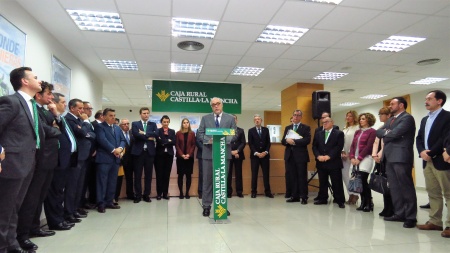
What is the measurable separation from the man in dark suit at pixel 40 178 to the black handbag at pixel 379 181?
4247 mm

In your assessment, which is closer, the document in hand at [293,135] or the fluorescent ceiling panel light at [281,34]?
the fluorescent ceiling panel light at [281,34]

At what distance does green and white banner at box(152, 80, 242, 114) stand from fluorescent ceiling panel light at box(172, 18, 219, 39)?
313cm

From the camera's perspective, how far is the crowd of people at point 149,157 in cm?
237

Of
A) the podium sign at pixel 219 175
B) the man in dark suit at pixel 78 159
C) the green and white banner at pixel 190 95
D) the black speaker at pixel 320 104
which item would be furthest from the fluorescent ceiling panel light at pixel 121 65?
the black speaker at pixel 320 104

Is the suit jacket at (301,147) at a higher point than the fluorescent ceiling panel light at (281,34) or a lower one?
lower

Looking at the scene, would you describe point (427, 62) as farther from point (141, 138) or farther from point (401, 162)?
point (141, 138)

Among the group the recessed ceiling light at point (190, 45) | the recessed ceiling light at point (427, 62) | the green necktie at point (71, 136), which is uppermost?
the recessed ceiling light at point (190, 45)

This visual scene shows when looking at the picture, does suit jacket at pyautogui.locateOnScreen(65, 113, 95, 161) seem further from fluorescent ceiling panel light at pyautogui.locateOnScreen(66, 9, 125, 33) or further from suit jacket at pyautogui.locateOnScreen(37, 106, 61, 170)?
fluorescent ceiling panel light at pyautogui.locateOnScreen(66, 9, 125, 33)

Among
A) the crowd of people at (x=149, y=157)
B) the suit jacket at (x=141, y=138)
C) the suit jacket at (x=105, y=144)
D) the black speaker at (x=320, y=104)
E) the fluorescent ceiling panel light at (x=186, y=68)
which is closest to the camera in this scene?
the crowd of people at (x=149, y=157)

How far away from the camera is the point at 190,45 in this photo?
5281 mm


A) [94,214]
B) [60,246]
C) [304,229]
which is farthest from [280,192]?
[60,246]

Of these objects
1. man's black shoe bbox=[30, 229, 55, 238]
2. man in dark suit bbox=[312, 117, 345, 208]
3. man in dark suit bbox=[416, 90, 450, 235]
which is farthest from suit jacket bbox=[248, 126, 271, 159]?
man's black shoe bbox=[30, 229, 55, 238]

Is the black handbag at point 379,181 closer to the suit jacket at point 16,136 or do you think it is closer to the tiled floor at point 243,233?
the tiled floor at point 243,233

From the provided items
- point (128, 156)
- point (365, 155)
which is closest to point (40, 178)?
point (128, 156)
